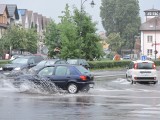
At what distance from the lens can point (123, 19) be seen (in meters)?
123

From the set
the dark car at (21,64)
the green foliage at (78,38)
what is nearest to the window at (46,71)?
the dark car at (21,64)

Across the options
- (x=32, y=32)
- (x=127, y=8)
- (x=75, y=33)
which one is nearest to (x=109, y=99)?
(x=75, y=33)

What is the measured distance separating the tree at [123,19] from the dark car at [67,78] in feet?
320

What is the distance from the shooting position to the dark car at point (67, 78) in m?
24.0

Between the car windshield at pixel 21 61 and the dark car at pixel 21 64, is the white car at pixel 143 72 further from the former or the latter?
the car windshield at pixel 21 61

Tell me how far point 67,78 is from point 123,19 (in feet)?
329

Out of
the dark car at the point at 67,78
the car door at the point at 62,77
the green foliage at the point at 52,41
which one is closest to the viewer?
the dark car at the point at 67,78

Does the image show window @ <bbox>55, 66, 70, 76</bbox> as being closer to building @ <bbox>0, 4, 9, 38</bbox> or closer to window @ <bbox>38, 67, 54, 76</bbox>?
window @ <bbox>38, 67, 54, 76</bbox>

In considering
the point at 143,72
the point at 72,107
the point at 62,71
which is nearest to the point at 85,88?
the point at 62,71

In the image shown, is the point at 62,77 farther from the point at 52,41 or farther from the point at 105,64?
the point at 52,41

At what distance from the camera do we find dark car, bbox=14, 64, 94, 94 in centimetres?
2395

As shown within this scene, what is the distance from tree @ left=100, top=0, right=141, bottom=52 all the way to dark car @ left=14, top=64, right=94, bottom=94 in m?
97.7

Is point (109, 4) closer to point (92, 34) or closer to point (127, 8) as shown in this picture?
point (127, 8)

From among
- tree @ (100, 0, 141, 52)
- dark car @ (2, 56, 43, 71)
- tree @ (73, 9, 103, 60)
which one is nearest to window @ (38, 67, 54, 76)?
dark car @ (2, 56, 43, 71)
